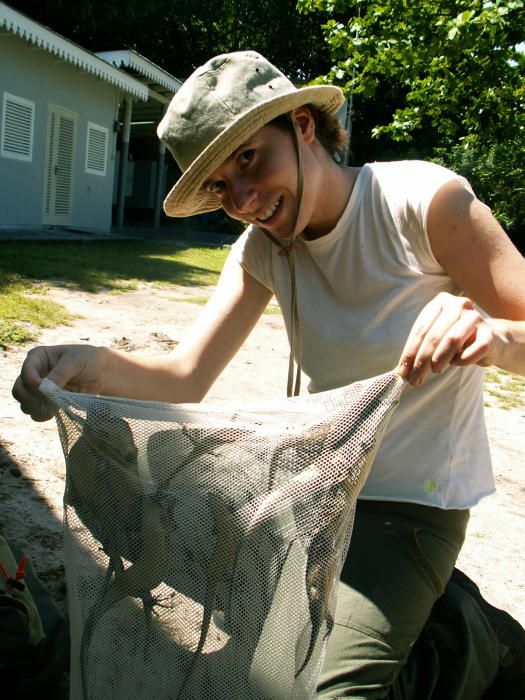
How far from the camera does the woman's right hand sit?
1610 millimetres

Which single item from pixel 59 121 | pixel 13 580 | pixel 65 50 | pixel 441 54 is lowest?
pixel 13 580

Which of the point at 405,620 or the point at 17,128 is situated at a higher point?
the point at 17,128

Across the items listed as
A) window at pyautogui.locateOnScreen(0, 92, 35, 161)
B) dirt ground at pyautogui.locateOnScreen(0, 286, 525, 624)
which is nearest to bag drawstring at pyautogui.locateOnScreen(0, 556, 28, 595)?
dirt ground at pyautogui.locateOnScreen(0, 286, 525, 624)

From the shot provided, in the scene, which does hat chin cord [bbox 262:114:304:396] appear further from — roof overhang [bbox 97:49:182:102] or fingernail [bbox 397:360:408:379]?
roof overhang [bbox 97:49:182:102]

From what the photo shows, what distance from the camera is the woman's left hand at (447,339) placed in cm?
139

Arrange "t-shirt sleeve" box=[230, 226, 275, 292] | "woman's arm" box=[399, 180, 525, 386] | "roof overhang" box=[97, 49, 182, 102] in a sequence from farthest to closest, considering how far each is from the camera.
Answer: "roof overhang" box=[97, 49, 182, 102]
"t-shirt sleeve" box=[230, 226, 275, 292]
"woman's arm" box=[399, 180, 525, 386]

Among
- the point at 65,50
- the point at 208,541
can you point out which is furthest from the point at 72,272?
the point at 208,541

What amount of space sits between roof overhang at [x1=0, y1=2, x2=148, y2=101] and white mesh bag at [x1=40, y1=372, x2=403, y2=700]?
1209 centimetres

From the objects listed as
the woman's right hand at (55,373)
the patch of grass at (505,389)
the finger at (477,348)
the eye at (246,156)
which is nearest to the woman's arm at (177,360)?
the woman's right hand at (55,373)

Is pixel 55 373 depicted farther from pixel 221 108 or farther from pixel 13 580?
pixel 221 108

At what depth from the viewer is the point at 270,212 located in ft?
6.14

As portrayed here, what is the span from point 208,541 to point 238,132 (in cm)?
94

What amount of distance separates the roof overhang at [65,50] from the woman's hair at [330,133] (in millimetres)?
11316

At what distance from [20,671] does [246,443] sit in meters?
0.91
